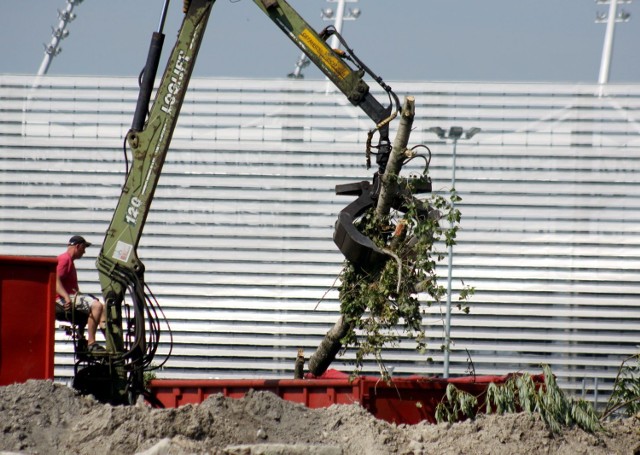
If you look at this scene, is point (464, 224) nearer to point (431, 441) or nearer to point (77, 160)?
point (77, 160)

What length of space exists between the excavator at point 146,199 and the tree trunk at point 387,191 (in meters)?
0.24

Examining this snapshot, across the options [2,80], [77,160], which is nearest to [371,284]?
[77,160]

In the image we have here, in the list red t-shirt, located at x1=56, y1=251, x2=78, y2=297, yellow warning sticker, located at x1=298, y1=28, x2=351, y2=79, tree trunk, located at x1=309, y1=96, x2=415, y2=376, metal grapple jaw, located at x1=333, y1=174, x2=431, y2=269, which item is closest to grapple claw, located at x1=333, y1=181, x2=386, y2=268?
metal grapple jaw, located at x1=333, y1=174, x2=431, y2=269

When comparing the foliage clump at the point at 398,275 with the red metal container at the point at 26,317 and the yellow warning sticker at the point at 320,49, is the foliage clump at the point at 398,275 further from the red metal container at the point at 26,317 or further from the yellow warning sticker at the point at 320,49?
the red metal container at the point at 26,317

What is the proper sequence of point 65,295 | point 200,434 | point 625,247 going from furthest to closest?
1. point 625,247
2. point 65,295
3. point 200,434

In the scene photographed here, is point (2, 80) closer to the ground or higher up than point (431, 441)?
higher up

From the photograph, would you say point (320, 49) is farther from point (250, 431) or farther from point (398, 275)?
point (250, 431)

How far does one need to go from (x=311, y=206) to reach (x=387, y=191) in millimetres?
9957

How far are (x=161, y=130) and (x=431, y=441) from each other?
3.93 metres

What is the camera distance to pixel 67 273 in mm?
9781

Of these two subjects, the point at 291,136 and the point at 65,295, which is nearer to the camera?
the point at 65,295

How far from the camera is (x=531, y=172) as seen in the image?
19469mm

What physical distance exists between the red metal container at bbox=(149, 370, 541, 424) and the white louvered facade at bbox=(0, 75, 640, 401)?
8827 millimetres

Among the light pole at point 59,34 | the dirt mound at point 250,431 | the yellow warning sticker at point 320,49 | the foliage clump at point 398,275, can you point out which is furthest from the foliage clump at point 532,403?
the light pole at point 59,34
